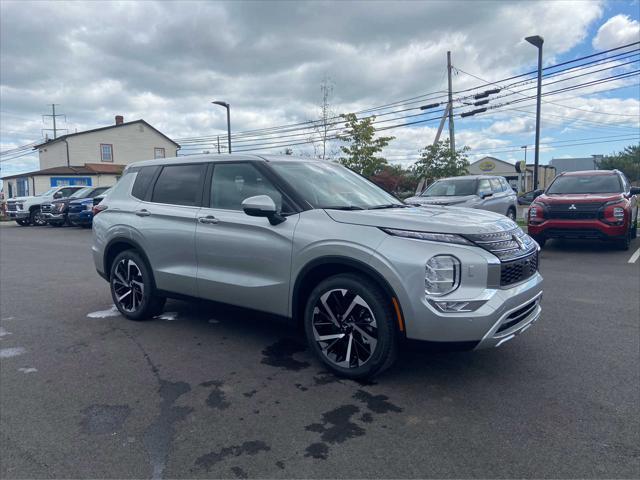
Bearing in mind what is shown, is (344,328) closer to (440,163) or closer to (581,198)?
(581,198)

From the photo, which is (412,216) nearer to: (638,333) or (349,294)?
(349,294)

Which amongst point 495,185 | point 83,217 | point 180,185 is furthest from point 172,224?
point 83,217

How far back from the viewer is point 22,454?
107 inches

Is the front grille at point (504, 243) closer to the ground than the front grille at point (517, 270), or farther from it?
farther from it

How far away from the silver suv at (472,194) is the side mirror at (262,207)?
26.3ft

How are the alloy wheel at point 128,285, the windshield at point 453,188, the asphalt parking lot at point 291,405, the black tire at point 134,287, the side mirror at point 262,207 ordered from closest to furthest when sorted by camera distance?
the asphalt parking lot at point 291,405 < the side mirror at point 262,207 < the black tire at point 134,287 < the alloy wheel at point 128,285 < the windshield at point 453,188

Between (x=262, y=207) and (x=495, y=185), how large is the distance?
1108cm

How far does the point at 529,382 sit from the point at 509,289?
31.2 inches

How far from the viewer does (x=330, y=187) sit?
437 cm

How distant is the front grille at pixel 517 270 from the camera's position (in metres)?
3.36

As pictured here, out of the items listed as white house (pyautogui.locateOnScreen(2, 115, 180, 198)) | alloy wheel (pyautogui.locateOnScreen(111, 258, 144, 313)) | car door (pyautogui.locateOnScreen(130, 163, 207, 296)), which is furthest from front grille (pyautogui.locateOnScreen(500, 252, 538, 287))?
white house (pyautogui.locateOnScreen(2, 115, 180, 198))

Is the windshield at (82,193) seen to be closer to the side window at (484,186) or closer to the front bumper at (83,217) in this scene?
the front bumper at (83,217)

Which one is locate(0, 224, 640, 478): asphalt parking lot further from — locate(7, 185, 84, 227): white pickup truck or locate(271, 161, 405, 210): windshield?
locate(7, 185, 84, 227): white pickup truck

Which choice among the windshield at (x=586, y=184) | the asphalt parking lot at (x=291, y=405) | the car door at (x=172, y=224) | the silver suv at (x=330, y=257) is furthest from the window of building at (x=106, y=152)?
the car door at (x=172, y=224)
